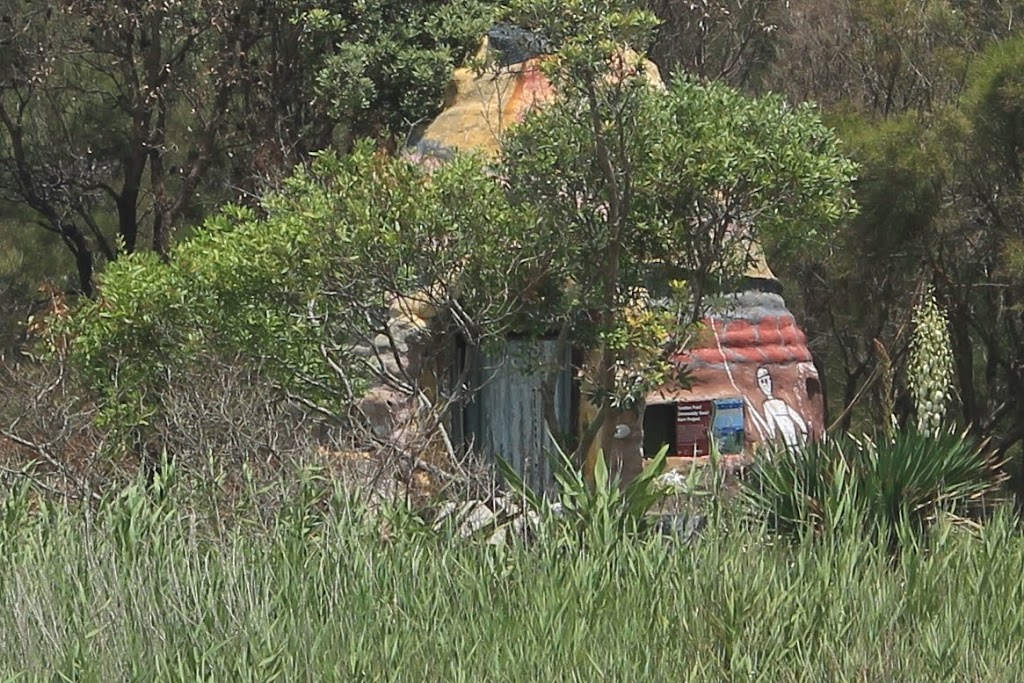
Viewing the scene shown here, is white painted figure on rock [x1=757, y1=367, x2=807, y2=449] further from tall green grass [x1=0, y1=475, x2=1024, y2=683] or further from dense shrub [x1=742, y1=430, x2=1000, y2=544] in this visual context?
tall green grass [x1=0, y1=475, x2=1024, y2=683]

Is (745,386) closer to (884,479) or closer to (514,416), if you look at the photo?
(514,416)

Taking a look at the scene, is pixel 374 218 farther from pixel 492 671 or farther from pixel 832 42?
pixel 832 42

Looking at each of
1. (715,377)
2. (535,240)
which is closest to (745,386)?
(715,377)

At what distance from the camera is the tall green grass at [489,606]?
17.8ft

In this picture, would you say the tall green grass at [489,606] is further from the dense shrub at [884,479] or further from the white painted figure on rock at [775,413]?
the white painted figure on rock at [775,413]

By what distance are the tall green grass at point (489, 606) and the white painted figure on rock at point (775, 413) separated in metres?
6.37

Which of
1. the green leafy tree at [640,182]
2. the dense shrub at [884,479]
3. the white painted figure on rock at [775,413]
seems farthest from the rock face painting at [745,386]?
the dense shrub at [884,479]

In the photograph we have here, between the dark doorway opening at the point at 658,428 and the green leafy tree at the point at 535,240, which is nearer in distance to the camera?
the green leafy tree at the point at 535,240

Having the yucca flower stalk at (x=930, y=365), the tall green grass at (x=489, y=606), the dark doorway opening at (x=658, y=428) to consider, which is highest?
the yucca flower stalk at (x=930, y=365)

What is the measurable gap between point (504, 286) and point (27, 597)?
4486 millimetres

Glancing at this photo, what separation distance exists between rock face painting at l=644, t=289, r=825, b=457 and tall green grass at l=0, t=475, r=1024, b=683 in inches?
246

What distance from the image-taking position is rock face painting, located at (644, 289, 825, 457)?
1303 centimetres

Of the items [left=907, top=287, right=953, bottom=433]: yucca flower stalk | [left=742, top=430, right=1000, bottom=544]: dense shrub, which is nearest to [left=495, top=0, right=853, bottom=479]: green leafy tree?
[left=907, top=287, right=953, bottom=433]: yucca flower stalk

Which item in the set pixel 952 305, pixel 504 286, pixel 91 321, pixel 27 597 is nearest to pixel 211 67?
pixel 91 321
